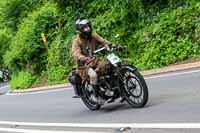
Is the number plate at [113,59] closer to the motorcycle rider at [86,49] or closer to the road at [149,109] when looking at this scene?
the motorcycle rider at [86,49]

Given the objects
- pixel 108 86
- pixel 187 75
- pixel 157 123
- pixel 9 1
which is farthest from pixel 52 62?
pixel 157 123

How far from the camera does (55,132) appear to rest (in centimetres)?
916

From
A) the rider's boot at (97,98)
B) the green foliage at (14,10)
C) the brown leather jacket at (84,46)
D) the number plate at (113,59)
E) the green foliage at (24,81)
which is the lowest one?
the green foliage at (24,81)

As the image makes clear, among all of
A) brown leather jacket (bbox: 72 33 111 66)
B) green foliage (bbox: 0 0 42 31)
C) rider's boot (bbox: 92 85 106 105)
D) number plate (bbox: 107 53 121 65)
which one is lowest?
rider's boot (bbox: 92 85 106 105)

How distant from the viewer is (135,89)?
9.29 meters

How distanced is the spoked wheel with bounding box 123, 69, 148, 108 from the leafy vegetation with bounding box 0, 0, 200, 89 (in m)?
6.45

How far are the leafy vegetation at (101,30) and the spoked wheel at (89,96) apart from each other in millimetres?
5853

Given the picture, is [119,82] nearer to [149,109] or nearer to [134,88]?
[134,88]

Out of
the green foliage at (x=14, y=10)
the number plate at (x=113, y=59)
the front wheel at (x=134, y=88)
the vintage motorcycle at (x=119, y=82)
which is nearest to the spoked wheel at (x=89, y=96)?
the vintage motorcycle at (x=119, y=82)

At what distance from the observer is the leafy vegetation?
54.6 feet

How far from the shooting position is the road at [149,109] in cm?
847

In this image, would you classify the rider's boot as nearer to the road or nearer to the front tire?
the road

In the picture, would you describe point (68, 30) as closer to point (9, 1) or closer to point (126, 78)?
point (9, 1)

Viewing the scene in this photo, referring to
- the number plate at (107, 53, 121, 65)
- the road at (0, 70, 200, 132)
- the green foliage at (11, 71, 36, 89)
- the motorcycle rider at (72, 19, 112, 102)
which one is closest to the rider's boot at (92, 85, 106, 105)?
the motorcycle rider at (72, 19, 112, 102)
